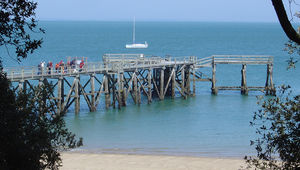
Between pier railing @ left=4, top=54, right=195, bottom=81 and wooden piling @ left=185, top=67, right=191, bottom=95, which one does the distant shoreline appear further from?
wooden piling @ left=185, top=67, right=191, bottom=95

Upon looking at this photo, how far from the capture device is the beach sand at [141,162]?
19.0 m

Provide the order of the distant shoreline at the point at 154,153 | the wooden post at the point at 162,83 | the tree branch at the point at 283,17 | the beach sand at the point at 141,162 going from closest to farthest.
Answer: the tree branch at the point at 283,17
the beach sand at the point at 141,162
the distant shoreline at the point at 154,153
the wooden post at the point at 162,83

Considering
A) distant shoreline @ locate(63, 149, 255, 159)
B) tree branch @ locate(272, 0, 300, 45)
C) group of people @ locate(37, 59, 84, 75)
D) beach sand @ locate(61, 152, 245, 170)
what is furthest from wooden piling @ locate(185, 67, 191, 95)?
tree branch @ locate(272, 0, 300, 45)

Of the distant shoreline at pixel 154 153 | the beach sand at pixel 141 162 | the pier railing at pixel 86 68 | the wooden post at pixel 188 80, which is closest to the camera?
the beach sand at pixel 141 162

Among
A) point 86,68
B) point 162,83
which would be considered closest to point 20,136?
point 86,68

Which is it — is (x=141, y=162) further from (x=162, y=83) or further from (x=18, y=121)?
(x=162, y=83)

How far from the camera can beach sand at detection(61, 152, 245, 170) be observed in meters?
19.0

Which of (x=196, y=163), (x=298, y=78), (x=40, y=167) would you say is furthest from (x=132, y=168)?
(x=298, y=78)

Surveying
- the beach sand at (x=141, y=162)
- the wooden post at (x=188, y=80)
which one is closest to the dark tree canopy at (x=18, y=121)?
the beach sand at (x=141, y=162)

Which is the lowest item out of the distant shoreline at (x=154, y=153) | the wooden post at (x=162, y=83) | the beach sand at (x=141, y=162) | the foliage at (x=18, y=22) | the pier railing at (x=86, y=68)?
the distant shoreline at (x=154, y=153)

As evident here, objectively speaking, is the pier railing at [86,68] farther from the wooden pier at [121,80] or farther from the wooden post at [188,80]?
the wooden post at [188,80]

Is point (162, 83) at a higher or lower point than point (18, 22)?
lower

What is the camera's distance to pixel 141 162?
2005cm

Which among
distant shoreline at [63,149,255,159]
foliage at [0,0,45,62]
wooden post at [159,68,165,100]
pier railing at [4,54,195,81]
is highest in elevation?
foliage at [0,0,45,62]
